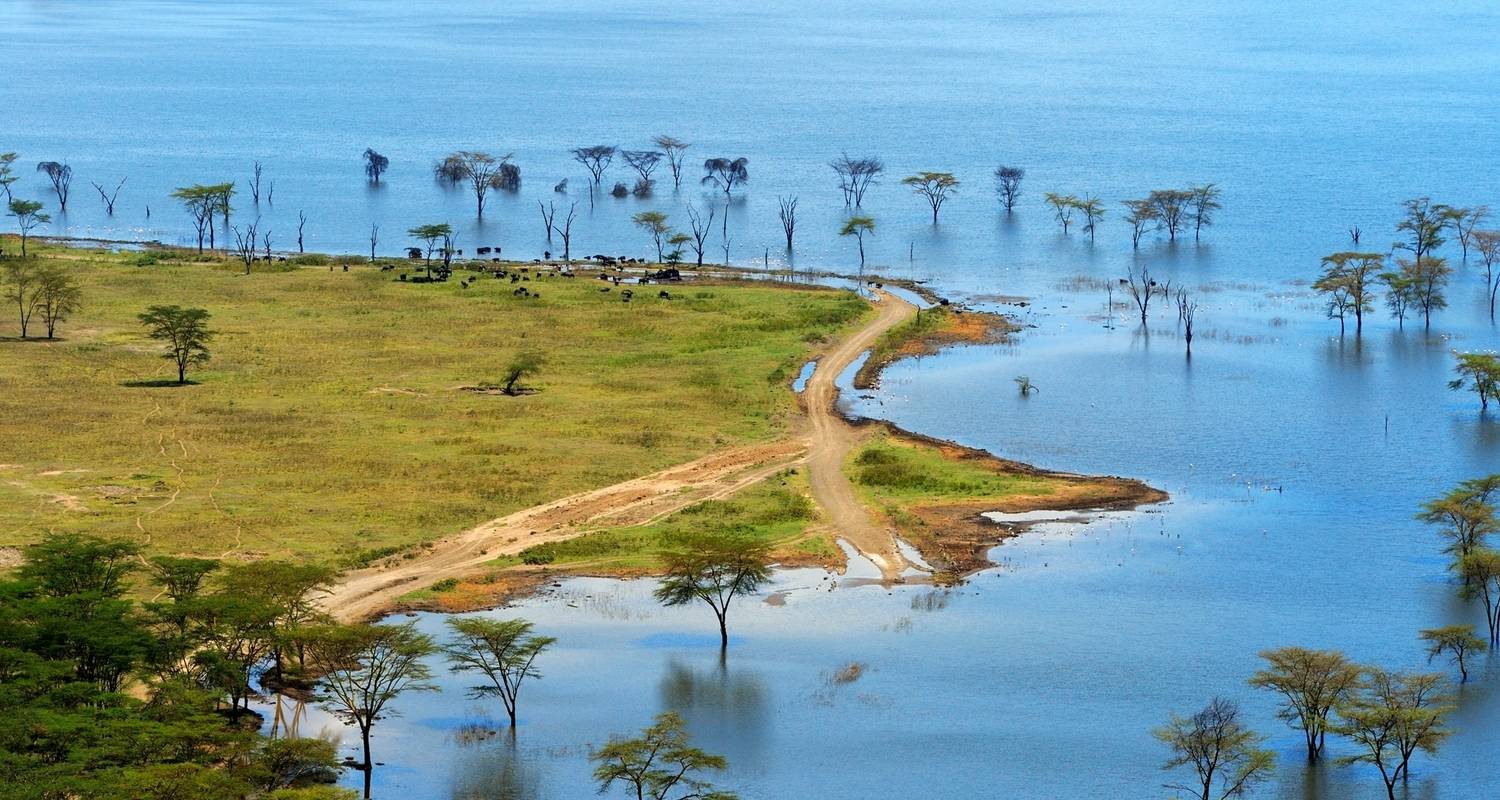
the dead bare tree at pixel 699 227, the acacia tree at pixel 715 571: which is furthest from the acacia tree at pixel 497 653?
the dead bare tree at pixel 699 227

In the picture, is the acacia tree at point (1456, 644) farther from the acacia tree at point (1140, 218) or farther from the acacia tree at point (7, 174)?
the acacia tree at point (7, 174)

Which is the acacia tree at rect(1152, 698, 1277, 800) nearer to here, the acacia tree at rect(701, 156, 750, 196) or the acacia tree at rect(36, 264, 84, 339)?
the acacia tree at rect(36, 264, 84, 339)

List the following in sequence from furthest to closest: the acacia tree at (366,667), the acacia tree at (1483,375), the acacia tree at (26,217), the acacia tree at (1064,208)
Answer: the acacia tree at (1064,208), the acacia tree at (26,217), the acacia tree at (1483,375), the acacia tree at (366,667)

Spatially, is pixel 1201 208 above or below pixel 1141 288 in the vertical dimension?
above

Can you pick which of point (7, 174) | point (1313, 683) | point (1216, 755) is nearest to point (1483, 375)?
point (1313, 683)

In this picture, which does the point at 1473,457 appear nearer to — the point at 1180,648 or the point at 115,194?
the point at 1180,648

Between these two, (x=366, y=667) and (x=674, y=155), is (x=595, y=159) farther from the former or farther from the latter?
(x=366, y=667)
